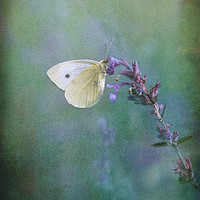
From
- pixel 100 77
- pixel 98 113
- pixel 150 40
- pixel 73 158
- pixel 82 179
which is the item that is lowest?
pixel 82 179

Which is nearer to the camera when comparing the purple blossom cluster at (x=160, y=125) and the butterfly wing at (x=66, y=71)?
the purple blossom cluster at (x=160, y=125)

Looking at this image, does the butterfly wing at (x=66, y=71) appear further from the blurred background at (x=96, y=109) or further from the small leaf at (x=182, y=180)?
the small leaf at (x=182, y=180)

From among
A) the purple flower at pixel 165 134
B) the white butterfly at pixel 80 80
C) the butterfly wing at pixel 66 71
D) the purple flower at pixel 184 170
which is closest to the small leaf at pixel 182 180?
the purple flower at pixel 184 170

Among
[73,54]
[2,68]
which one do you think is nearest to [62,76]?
[73,54]

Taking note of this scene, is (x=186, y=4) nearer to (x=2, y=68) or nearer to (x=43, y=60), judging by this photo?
(x=43, y=60)

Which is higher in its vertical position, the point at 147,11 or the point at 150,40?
the point at 147,11
